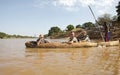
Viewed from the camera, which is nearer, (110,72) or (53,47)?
(110,72)

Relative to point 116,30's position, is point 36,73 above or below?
below

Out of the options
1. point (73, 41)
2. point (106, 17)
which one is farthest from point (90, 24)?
point (73, 41)

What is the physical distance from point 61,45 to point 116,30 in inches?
1140

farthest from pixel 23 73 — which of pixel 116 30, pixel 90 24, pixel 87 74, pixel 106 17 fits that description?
pixel 90 24

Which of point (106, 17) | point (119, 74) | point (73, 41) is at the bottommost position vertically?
point (119, 74)

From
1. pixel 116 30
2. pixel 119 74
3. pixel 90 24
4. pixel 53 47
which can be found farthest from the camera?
pixel 90 24

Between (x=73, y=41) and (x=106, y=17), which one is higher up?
(x=106, y=17)

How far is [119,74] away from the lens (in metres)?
7.46

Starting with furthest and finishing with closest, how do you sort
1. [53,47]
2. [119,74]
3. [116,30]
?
A: [116,30] < [53,47] < [119,74]

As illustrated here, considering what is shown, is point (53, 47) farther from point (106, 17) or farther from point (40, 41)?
point (106, 17)

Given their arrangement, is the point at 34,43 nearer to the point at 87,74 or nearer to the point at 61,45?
the point at 61,45

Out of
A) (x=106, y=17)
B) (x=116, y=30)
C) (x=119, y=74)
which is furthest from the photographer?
(x=106, y=17)

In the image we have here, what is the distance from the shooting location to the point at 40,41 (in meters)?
21.0

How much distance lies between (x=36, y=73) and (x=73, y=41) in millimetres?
13870
